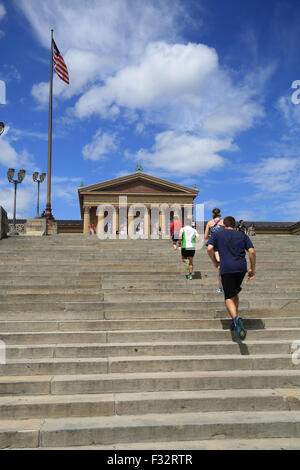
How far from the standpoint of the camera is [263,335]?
593 cm

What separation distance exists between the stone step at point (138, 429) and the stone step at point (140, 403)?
0.34ft

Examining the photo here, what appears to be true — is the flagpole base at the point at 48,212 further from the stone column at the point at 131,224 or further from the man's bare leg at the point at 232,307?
the stone column at the point at 131,224

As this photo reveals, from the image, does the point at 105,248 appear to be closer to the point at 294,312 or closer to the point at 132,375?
the point at 294,312

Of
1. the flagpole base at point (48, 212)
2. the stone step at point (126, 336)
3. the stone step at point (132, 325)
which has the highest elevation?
the flagpole base at point (48, 212)

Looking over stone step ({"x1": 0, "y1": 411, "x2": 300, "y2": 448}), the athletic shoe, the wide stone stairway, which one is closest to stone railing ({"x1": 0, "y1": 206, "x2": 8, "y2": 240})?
the wide stone stairway

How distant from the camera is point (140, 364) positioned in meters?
4.98

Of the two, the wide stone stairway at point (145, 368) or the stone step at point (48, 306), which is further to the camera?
the stone step at point (48, 306)

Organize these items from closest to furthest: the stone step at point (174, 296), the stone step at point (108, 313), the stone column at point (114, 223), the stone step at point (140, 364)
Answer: the stone step at point (140, 364) < the stone step at point (108, 313) < the stone step at point (174, 296) < the stone column at point (114, 223)

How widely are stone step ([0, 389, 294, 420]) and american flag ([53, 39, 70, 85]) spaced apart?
24719mm

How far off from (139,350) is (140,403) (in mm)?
1107

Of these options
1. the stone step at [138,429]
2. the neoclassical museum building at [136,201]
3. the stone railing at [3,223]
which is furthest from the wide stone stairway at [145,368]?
the neoclassical museum building at [136,201]

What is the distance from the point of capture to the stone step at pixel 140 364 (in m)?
4.87

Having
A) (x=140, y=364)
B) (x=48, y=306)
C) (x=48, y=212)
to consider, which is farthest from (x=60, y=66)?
(x=140, y=364)
